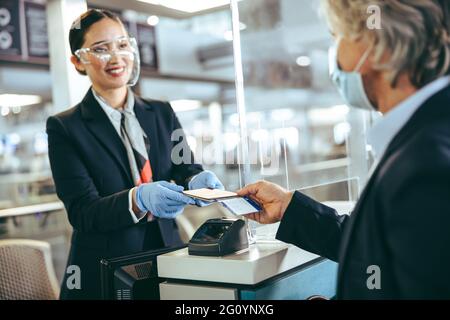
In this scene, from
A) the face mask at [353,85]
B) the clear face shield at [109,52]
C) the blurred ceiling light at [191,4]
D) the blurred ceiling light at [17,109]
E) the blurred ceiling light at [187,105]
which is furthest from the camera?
the blurred ceiling light at [187,105]

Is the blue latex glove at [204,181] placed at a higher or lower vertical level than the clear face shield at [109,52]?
lower

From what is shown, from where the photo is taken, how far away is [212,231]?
5.01 feet

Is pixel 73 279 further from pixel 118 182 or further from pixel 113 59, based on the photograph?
pixel 113 59

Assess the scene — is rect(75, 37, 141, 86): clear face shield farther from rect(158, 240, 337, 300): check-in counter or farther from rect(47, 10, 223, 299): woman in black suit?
rect(158, 240, 337, 300): check-in counter

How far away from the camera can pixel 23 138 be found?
10953 mm

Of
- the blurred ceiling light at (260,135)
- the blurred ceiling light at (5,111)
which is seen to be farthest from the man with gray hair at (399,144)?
the blurred ceiling light at (5,111)

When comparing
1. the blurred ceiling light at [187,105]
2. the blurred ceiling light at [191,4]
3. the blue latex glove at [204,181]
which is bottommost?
the blue latex glove at [204,181]

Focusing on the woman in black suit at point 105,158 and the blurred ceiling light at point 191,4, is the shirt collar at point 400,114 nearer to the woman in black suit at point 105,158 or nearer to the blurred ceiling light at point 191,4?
the woman in black suit at point 105,158

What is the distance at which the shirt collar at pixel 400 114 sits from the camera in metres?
1.07

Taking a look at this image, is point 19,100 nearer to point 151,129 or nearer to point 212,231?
point 151,129

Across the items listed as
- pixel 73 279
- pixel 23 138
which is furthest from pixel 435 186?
pixel 23 138

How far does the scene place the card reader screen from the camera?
1493mm

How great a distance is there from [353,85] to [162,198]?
0.79 m
